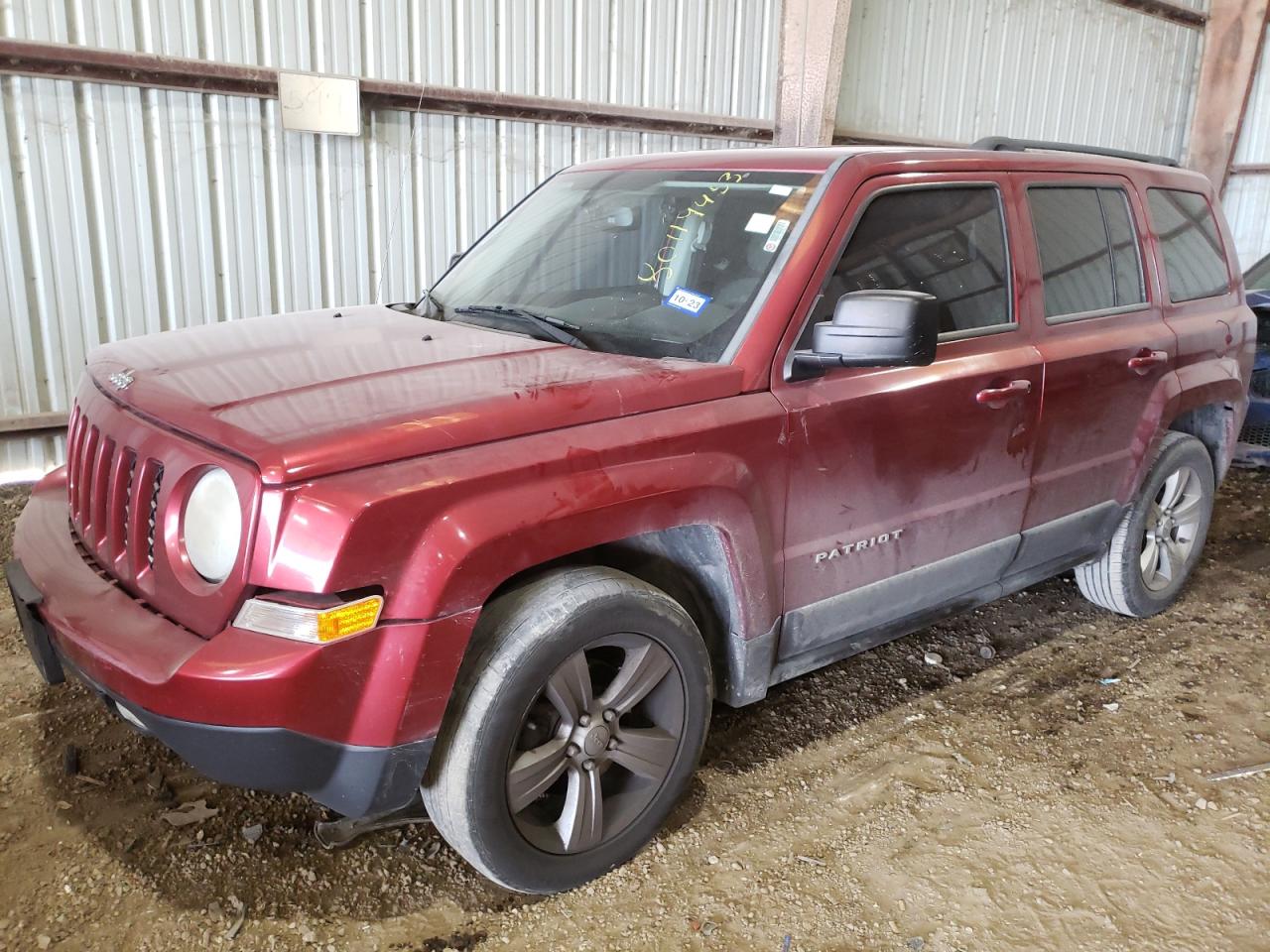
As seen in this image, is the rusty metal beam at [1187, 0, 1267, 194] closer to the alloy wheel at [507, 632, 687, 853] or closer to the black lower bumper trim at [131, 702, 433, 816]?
the alloy wheel at [507, 632, 687, 853]

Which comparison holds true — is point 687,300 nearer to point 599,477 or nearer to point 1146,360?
point 599,477

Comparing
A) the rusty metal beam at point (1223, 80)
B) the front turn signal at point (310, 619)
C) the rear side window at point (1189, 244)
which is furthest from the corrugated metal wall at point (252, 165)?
the rusty metal beam at point (1223, 80)

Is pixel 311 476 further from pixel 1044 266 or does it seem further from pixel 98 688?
pixel 1044 266

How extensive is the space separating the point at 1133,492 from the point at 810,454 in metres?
1.89

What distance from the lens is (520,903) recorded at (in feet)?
8.00

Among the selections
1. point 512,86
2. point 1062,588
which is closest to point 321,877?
point 1062,588

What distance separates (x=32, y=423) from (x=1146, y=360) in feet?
17.9

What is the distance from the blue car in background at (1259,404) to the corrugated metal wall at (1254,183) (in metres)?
6.72

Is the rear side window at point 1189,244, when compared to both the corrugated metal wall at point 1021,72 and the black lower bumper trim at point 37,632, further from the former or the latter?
the corrugated metal wall at point 1021,72

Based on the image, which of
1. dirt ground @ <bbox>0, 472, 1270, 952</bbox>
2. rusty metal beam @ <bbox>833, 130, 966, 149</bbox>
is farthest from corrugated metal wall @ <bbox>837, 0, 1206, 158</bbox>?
dirt ground @ <bbox>0, 472, 1270, 952</bbox>

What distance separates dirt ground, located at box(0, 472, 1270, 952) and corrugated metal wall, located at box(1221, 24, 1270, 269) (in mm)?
10224

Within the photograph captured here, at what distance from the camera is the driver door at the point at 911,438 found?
2693 mm

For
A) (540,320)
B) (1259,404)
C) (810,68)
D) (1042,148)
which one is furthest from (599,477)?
(810,68)

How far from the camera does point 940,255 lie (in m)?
3.00
